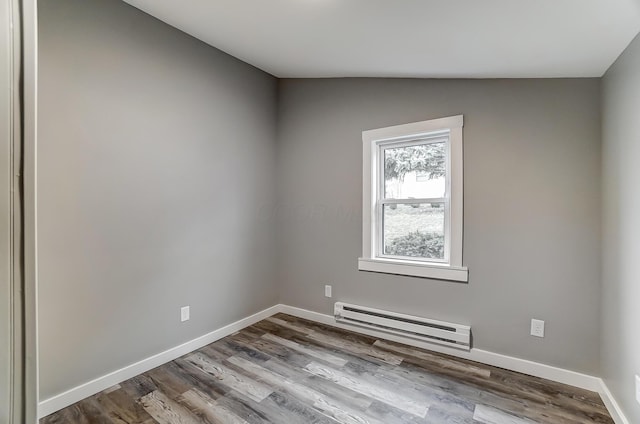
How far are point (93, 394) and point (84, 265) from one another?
2.72 feet

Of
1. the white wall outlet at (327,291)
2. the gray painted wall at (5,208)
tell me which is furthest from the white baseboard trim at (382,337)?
the gray painted wall at (5,208)

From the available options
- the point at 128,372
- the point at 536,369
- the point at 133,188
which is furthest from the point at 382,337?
the point at 133,188

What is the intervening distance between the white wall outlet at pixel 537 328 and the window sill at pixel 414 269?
500mm

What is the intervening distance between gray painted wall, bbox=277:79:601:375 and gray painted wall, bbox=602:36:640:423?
0.12 meters

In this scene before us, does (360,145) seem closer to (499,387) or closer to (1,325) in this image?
(499,387)

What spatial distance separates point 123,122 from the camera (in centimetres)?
209

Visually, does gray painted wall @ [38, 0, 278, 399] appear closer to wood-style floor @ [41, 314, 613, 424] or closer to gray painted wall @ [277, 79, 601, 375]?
wood-style floor @ [41, 314, 613, 424]

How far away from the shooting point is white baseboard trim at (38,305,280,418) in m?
1.78

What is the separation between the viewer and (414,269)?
2627 millimetres

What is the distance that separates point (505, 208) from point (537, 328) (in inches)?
34.3

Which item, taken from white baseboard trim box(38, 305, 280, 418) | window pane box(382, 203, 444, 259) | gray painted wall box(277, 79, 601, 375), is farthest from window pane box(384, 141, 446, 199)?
white baseboard trim box(38, 305, 280, 418)

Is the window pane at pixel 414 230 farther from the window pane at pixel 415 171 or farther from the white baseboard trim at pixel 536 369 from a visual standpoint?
the white baseboard trim at pixel 536 369

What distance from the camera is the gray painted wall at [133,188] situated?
1.79 metres

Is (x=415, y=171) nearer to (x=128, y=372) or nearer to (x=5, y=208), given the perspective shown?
(x=5, y=208)
